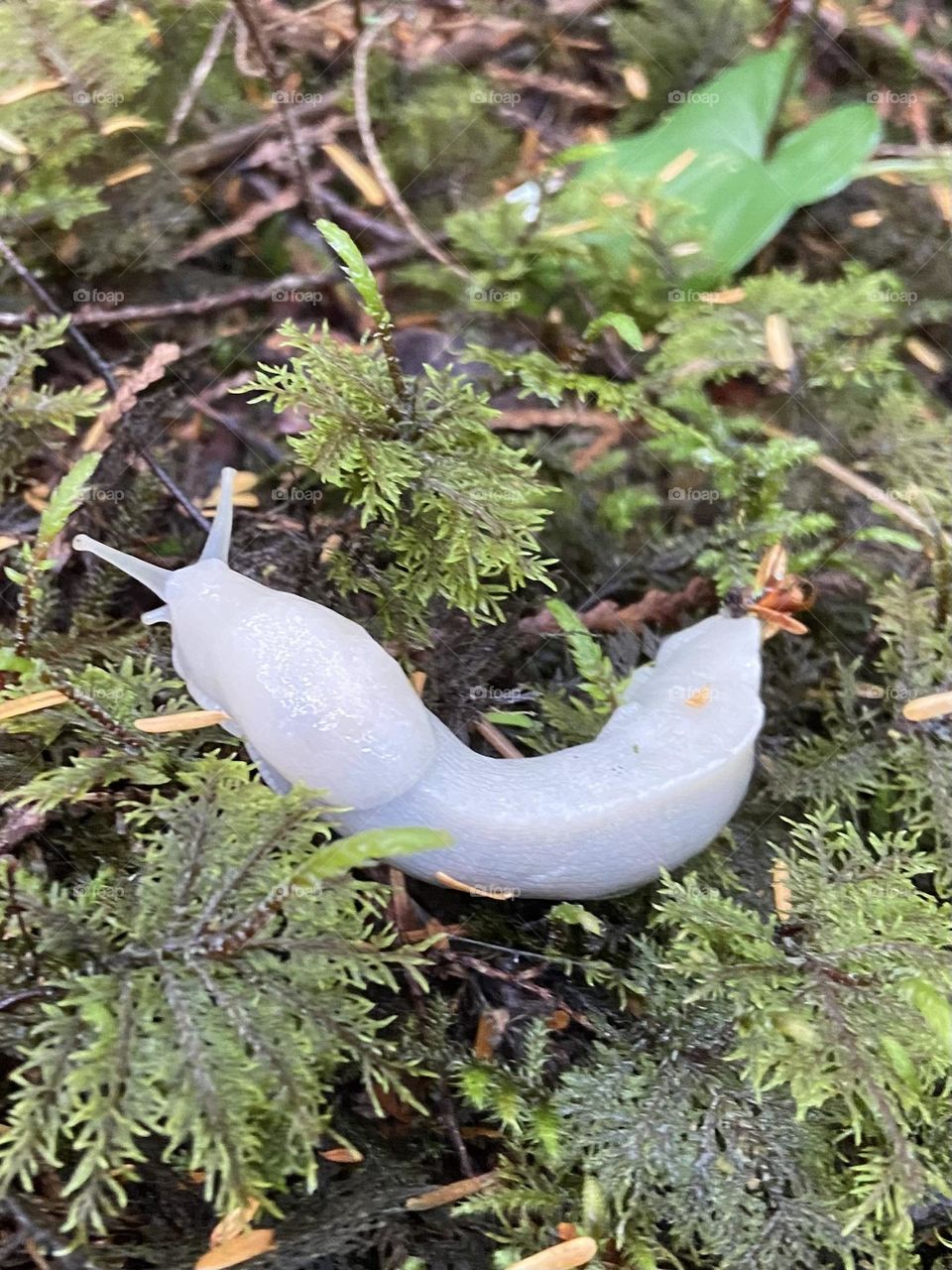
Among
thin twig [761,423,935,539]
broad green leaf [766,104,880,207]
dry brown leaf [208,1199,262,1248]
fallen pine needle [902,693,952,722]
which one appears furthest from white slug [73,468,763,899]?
broad green leaf [766,104,880,207]

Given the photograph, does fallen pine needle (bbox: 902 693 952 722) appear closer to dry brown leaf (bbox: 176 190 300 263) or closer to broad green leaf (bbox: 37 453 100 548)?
broad green leaf (bbox: 37 453 100 548)

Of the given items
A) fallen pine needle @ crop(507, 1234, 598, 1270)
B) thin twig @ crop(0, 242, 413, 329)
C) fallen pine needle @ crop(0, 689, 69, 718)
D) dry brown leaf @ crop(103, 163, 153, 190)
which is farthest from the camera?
dry brown leaf @ crop(103, 163, 153, 190)

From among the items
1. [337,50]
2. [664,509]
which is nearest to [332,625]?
[664,509]

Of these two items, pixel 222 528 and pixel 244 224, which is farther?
pixel 244 224

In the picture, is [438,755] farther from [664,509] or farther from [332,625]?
[664,509]

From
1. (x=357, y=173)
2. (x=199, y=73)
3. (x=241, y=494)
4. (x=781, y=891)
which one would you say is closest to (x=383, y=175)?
(x=357, y=173)

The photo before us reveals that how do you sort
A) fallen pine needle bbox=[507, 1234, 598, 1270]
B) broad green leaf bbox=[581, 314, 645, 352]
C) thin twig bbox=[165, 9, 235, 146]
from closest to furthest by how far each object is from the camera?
fallen pine needle bbox=[507, 1234, 598, 1270]
broad green leaf bbox=[581, 314, 645, 352]
thin twig bbox=[165, 9, 235, 146]

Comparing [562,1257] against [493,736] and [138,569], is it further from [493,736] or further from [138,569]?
[138,569]

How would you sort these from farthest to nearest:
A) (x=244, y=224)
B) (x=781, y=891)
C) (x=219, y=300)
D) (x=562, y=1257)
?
(x=244, y=224) → (x=219, y=300) → (x=781, y=891) → (x=562, y=1257)
